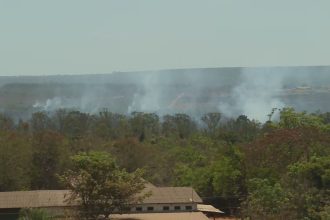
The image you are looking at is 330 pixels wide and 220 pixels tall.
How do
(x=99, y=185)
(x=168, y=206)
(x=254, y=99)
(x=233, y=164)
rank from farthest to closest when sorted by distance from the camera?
(x=254, y=99)
(x=233, y=164)
(x=168, y=206)
(x=99, y=185)

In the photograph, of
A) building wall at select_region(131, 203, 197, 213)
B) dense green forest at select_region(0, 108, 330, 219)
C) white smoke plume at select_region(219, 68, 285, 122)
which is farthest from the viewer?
white smoke plume at select_region(219, 68, 285, 122)

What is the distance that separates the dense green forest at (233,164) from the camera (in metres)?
25.5

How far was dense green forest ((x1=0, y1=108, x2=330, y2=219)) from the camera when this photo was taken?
1003 inches

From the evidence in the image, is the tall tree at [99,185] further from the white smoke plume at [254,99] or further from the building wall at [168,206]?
the white smoke plume at [254,99]

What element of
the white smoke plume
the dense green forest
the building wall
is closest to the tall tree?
the dense green forest

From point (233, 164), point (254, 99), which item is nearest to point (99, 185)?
point (233, 164)

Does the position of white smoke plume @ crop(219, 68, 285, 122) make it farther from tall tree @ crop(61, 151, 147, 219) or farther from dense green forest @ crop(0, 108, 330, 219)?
tall tree @ crop(61, 151, 147, 219)

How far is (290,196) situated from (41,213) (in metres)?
10.9

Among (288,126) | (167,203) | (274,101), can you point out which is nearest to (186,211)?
(167,203)

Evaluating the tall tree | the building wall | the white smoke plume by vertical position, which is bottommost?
the building wall

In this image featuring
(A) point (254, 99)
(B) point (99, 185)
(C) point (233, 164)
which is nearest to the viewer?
(B) point (99, 185)

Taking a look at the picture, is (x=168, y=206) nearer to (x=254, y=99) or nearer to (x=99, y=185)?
(x=99, y=185)

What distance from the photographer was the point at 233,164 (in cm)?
3797

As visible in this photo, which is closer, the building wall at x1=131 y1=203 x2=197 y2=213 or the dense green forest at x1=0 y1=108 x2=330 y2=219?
the dense green forest at x1=0 y1=108 x2=330 y2=219
